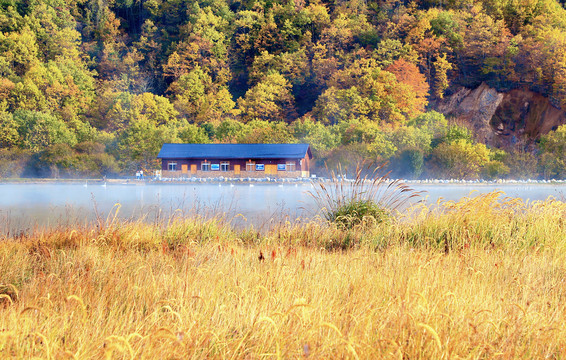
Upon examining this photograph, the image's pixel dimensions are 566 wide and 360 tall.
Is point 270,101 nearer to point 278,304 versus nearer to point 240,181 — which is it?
point 240,181

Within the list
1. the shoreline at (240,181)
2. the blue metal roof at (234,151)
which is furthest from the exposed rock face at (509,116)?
the blue metal roof at (234,151)

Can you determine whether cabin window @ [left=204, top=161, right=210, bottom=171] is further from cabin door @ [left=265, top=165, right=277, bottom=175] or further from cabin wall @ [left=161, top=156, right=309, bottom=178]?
cabin door @ [left=265, top=165, right=277, bottom=175]

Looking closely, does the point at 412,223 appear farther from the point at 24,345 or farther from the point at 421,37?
the point at 421,37

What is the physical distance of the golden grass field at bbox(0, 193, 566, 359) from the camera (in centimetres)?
250

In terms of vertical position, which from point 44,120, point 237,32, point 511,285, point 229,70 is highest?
point 237,32

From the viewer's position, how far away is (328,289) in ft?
11.5

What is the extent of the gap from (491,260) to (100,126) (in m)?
58.0

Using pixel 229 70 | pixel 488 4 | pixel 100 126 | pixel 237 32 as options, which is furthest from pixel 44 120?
pixel 488 4

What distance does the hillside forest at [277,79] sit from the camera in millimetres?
45875

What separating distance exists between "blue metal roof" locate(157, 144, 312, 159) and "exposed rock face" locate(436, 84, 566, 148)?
24.2 meters

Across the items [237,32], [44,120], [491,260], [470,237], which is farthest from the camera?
[237,32]

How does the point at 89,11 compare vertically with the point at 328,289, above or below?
above

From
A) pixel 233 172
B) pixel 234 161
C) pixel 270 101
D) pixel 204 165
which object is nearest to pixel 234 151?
pixel 234 161

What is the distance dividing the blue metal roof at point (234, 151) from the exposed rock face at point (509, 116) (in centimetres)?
2418
